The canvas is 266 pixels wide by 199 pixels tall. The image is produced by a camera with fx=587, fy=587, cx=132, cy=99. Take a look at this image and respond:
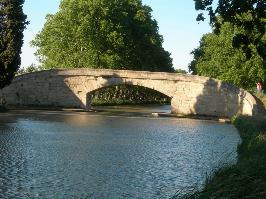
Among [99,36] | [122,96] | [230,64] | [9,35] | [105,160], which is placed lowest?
[105,160]

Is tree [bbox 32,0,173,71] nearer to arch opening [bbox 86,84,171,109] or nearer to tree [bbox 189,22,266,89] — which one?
arch opening [bbox 86,84,171,109]

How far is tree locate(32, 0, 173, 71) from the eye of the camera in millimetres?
64375

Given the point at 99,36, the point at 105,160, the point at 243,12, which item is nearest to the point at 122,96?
the point at 99,36

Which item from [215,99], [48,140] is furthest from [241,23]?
[215,99]

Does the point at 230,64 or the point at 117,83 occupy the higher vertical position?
the point at 230,64

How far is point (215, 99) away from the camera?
159 ft

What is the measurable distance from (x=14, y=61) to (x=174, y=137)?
1850 cm

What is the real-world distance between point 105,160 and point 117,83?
106 feet

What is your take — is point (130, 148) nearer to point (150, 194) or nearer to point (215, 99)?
point (150, 194)

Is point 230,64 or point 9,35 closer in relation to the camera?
point 9,35

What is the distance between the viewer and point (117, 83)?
168 ft

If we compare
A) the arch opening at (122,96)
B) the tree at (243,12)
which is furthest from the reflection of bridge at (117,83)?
the tree at (243,12)

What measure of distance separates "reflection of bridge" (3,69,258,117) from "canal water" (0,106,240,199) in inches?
664

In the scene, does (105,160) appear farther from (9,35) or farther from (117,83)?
(117,83)
